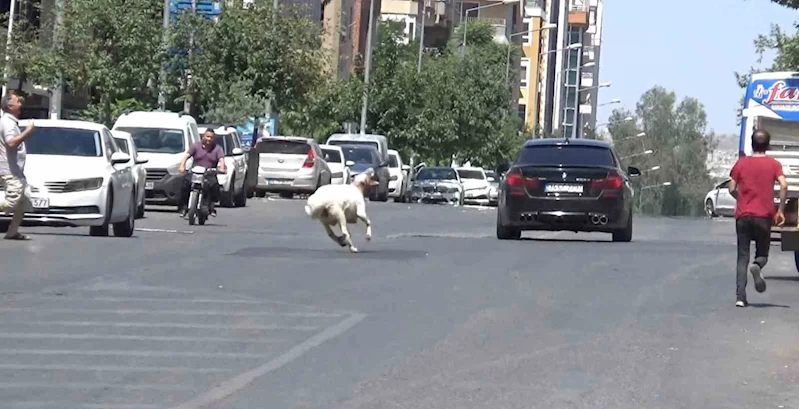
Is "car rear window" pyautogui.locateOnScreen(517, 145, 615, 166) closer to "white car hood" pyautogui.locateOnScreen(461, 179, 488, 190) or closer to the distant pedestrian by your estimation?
the distant pedestrian

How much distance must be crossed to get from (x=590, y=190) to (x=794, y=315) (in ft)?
38.6

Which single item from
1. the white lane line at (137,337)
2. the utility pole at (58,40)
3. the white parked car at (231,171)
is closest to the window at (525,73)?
the utility pole at (58,40)

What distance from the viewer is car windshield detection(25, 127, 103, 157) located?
2628cm

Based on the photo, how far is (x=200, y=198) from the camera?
32.1 meters

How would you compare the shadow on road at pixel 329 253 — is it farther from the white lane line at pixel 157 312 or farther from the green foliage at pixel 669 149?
the green foliage at pixel 669 149

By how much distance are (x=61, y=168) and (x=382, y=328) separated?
1198 centimetres

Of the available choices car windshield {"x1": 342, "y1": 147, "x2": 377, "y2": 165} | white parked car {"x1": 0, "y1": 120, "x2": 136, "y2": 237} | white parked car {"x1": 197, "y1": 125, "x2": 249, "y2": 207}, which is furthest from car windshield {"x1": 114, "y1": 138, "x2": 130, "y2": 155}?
car windshield {"x1": 342, "y1": 147, "x2": 377, "y2": 165}

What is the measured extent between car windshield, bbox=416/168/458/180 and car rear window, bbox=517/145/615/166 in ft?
115

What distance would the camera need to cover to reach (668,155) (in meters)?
188

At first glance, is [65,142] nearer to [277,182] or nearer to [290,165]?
[290,165]

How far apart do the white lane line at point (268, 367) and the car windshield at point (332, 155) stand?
3852 centimetres

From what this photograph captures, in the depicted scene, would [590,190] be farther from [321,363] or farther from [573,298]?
[321,363]

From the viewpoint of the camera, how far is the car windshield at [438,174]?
6400 cm

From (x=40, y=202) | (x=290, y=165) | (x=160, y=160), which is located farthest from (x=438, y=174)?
(x=40, y=202)
